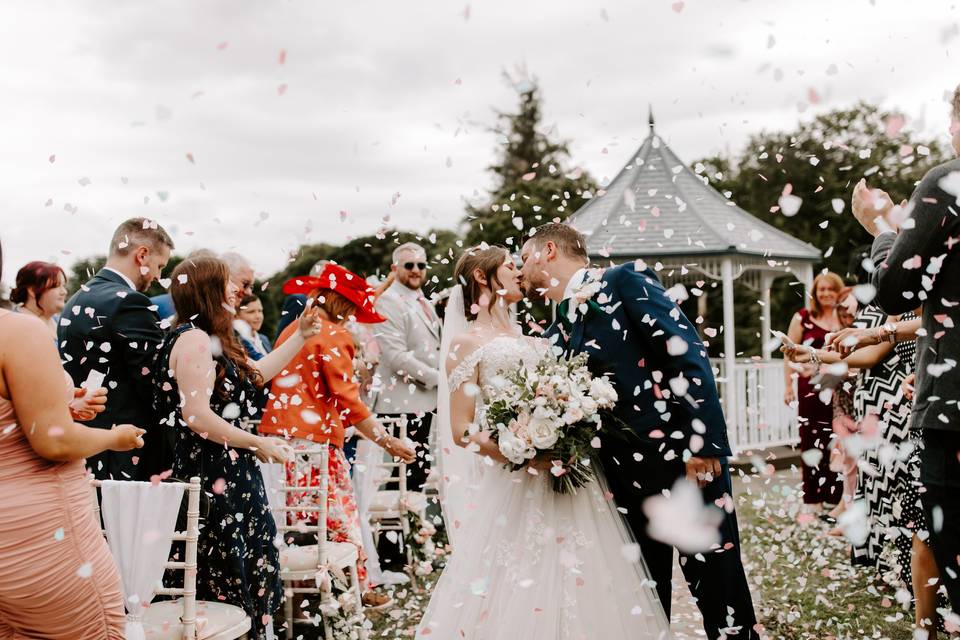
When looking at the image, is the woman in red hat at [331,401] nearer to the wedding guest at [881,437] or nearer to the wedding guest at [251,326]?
the wedding guest at [251,326]

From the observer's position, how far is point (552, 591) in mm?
3348

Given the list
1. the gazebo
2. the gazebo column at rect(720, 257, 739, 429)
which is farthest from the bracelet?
the gazebo column at rect(720, 257, 739, 429)

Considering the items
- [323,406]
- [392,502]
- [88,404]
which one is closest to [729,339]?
[392,502]

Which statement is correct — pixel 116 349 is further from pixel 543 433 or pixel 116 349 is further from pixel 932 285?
pixel 932 285

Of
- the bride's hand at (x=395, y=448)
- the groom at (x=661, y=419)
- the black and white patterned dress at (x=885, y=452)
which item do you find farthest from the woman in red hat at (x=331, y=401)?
the black and white patterned dress at (x=885, y=452)

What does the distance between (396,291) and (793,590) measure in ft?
12.1

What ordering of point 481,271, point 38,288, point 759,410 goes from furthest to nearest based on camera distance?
point 759,410 < point 38,288 < point 481,271

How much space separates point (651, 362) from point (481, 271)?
1.05 metres

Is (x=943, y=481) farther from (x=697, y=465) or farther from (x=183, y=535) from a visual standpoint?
(x=183, y=535)

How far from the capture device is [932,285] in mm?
2701

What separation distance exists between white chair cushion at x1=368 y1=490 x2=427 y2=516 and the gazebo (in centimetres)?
566

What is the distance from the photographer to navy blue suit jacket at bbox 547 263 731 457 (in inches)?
129

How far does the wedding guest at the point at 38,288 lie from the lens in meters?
4.86

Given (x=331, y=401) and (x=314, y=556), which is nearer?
(x=314, y=556)
